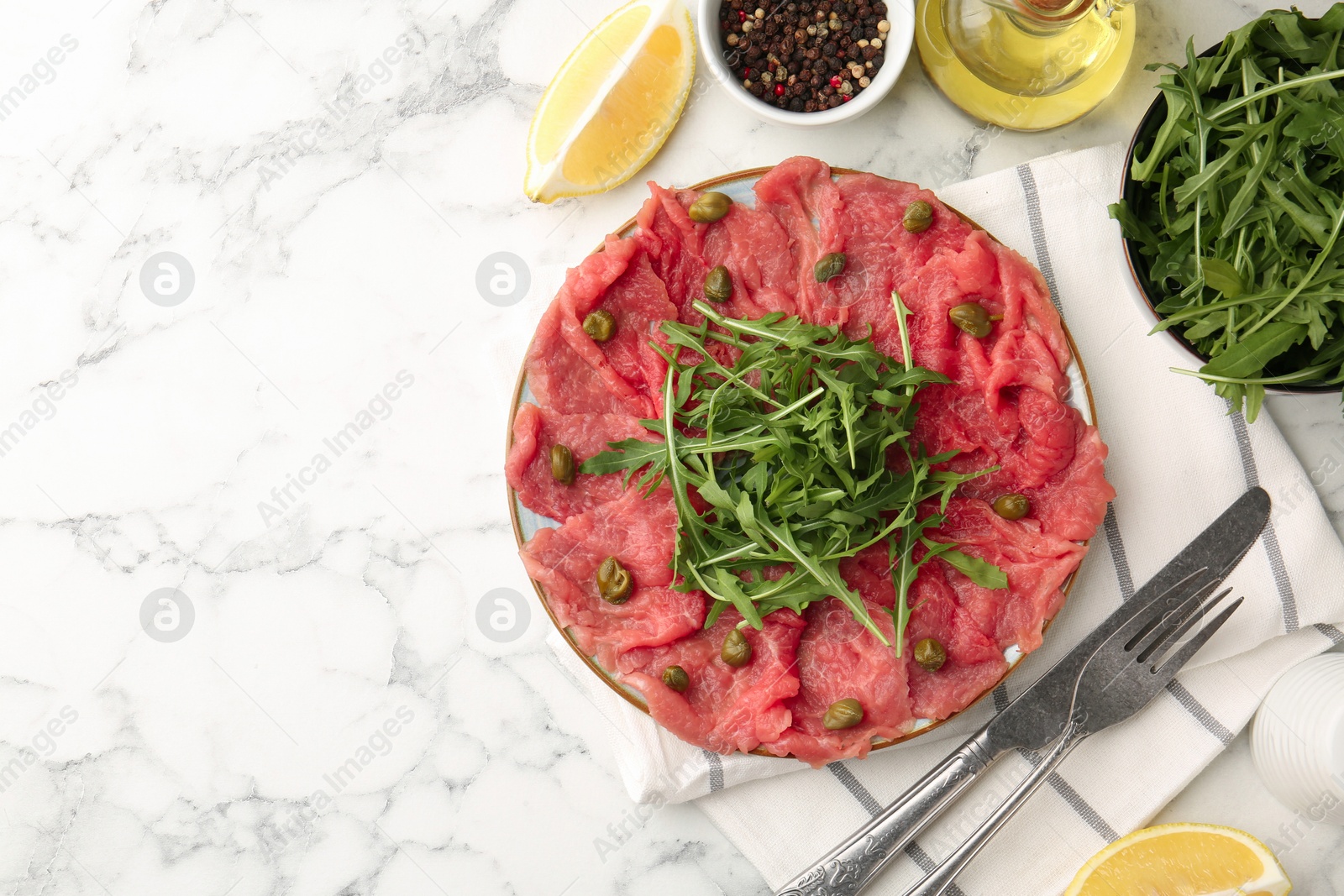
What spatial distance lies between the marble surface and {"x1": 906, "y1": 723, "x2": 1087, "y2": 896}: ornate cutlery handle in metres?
0.60

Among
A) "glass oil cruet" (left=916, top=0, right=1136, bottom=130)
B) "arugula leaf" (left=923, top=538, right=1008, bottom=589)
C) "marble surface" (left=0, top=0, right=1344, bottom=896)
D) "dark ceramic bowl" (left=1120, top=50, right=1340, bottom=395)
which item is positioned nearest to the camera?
"dark ceramic bowl" (left=1120, top=50, right=1340, bottom=395)

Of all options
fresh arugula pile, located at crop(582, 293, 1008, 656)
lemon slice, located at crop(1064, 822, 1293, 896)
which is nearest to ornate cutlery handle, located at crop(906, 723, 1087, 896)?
lemon slice, located at crop(1064, 822, 1293, 896)

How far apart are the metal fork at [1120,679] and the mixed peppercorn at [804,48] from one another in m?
1.80

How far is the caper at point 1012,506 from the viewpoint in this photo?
97.6 inches

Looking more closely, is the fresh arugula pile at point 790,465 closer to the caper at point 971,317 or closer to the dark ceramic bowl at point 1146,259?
the caper at point 971,317

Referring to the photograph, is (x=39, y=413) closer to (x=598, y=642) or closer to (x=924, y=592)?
(x=598, y=642)

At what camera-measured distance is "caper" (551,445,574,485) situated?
8.25 feet

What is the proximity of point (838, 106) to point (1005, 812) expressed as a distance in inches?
84.3

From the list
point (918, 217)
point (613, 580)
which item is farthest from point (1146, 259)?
point (613, 580)

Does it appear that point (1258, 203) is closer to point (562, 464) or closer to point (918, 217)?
point (918, 217)

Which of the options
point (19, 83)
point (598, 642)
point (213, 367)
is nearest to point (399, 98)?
point (213, 367)

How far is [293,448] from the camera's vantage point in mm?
2977

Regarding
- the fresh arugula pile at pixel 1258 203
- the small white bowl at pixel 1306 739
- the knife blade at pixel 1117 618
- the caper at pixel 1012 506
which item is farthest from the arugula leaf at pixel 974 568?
the small white bowl at pixel 1306 739

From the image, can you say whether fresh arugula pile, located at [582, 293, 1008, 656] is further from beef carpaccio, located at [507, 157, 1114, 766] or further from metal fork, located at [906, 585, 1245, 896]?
metal fork, located at [906, 585, 1245, 896]
